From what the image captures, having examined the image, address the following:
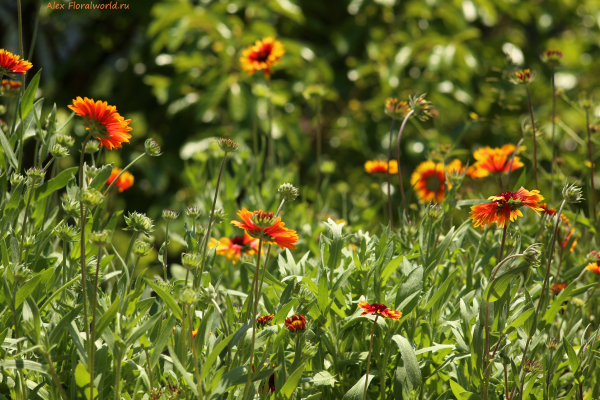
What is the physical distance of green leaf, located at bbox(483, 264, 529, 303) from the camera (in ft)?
2.05

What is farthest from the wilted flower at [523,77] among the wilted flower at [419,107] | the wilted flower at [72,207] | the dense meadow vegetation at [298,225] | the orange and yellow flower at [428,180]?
the wilted flower at [72,207]

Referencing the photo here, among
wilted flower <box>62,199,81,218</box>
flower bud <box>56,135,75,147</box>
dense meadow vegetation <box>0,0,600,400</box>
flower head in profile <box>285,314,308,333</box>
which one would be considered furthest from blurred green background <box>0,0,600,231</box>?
flower head in profile <box>285,314,308,333</box>

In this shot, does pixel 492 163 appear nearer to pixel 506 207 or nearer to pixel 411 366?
pixel 506 207

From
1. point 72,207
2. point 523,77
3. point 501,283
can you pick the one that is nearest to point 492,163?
point 523,77

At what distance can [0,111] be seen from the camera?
0.99 metres

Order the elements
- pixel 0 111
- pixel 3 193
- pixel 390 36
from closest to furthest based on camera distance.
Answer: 1. pixel 3 193
2. pixel 0 111
3. pixel 390 36

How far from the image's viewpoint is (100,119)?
2.19 ft

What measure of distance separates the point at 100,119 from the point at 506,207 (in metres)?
0.54

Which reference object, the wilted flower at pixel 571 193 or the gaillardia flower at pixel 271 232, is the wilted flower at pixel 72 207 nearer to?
the gaillardia flower at pixel 271 232

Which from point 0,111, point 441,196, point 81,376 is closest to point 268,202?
point 441,196

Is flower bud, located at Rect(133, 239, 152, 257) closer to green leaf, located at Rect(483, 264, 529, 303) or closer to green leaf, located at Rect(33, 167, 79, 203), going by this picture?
green leaf, located at Rect(33, 167, 79, 203)

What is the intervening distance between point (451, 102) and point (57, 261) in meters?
1.60

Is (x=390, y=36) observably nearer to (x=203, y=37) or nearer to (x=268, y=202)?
(x=203, y=37)

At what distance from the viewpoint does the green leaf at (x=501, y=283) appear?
2.05 ft
